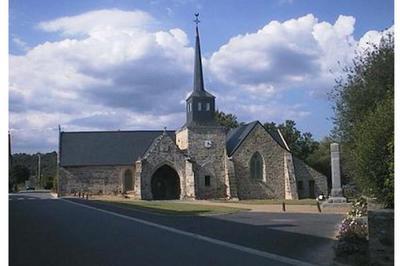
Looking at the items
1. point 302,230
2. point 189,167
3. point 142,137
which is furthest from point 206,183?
point 302,230

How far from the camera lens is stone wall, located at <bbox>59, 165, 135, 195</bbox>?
5541cm

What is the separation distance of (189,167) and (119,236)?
114 ft

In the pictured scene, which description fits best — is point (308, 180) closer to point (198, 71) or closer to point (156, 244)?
point (198, 71)

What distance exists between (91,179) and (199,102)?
554 inches

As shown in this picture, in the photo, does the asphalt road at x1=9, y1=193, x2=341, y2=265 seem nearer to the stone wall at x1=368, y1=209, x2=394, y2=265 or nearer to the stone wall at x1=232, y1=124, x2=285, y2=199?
the stone wall at x1=368, y1=209, x2=394, y2=265

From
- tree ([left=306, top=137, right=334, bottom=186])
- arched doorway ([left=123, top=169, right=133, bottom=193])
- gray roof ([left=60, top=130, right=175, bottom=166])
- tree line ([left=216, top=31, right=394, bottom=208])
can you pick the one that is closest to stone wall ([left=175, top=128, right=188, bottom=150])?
gray roof ([left=60, top=130, right=175, bottom=166])

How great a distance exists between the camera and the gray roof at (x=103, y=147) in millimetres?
57438

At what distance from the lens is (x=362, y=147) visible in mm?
11211

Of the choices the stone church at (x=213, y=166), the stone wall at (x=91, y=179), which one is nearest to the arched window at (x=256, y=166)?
the stone church at (x=213, y=166)

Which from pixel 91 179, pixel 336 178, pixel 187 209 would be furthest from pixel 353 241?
pixel 91 179

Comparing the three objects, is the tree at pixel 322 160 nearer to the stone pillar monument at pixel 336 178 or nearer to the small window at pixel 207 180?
the small window at pixel 207 180

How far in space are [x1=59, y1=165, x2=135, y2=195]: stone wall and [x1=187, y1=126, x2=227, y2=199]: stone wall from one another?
388 inches

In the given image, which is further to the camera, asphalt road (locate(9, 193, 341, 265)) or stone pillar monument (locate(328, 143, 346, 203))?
stone pillar monument (locate(328, 143, 346, 203))

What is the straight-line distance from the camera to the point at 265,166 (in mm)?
51062
